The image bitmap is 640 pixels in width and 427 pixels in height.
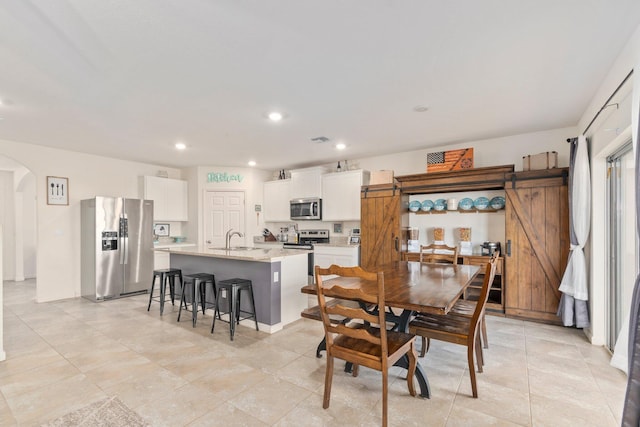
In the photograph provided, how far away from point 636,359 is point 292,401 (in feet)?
6.49

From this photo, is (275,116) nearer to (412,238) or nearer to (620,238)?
(412,238)

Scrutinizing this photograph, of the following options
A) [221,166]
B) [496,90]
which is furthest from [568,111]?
[221,166]

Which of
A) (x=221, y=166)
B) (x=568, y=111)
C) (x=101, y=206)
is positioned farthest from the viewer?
(x=221, y=166)

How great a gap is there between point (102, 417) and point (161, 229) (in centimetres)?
520

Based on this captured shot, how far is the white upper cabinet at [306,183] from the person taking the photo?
20.1ft

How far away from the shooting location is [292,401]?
2180 mm

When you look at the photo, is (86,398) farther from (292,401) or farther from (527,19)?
(527,19)

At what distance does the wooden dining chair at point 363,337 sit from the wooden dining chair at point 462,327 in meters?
0.29

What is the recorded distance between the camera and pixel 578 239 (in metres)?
3.40

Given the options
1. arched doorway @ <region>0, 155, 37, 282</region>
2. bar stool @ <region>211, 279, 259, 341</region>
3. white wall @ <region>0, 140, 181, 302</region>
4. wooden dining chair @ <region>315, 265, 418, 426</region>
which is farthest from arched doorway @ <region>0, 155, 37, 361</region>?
wooden dining chair @ <region>315, 265, 418, 426</region>

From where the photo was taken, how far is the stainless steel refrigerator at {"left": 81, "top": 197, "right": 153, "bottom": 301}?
5.14m

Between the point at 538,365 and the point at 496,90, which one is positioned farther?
the point at 496,90

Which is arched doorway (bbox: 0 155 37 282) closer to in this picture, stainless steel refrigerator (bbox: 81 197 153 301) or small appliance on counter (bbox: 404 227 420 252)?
stainless steel refrigerator (bbox: 81 197 153 301)

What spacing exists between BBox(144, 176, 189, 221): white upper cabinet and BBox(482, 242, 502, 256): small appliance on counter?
5.93 m
